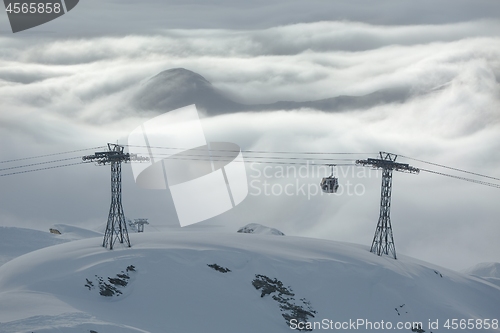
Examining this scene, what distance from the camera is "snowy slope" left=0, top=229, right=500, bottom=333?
227 ft

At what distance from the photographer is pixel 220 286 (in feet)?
258

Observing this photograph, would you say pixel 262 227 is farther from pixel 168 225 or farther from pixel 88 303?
pixel 88 303

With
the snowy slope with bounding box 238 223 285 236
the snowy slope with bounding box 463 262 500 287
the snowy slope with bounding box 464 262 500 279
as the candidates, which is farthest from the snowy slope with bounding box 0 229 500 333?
the snowy slope with bounding box 464 262 500 279

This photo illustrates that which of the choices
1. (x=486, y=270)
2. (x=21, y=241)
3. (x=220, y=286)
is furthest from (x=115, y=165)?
(x=486, y=270)

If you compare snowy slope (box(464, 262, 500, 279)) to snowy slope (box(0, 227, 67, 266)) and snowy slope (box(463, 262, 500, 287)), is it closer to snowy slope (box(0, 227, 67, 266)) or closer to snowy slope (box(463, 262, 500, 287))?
snowy slope (box(463, 262, 500, 287))

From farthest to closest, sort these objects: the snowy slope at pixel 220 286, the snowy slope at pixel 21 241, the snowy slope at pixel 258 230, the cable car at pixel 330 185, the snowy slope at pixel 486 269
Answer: the snowy slope at pixel 486 269 → the snowy slope at pixel 258 230 → the snowy slope at pixel 21 241 → the cable car at pixel 330 185 → the snowy slope at pixel 220 286

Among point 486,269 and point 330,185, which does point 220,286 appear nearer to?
point 330,185

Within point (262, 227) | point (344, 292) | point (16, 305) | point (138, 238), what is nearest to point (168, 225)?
point (262, 227)

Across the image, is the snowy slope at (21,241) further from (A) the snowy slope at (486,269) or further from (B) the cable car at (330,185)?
(A) the snowy slope at (486,269)

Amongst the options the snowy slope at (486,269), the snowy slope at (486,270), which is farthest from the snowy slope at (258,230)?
the snowy slope at (486,269)

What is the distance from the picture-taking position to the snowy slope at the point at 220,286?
2719 inches

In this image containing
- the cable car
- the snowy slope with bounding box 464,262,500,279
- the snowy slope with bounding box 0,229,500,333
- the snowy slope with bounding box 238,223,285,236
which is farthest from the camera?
the snowy slope with bounding box 464,262,500,279

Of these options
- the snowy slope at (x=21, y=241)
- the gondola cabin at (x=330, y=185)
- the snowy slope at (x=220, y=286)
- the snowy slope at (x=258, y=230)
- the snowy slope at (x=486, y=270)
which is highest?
the snowy slope at (x=486, y=270)

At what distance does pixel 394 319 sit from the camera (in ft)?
266
